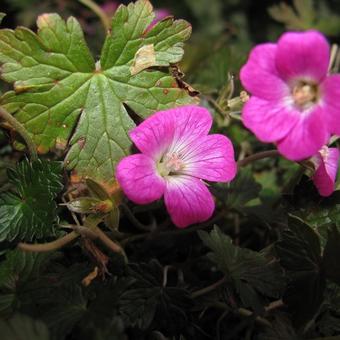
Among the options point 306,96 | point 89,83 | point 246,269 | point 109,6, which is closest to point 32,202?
point 89,83

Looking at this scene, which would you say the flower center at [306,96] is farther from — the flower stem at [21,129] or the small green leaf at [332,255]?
the flower stem at [21,129]

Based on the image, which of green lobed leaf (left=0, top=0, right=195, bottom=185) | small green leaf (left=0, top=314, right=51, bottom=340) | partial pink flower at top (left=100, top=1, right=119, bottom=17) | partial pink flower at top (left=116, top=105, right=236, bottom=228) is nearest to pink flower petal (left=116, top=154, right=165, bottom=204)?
partial pink flower at top (left=116, top=105, right=236, bottom=228)

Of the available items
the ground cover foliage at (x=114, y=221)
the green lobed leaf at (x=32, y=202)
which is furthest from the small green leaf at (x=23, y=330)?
the green lobed leaf at (x=32, y=202)

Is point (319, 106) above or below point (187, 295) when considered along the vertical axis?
above

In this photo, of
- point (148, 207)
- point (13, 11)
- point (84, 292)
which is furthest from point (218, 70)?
point (13, 11)

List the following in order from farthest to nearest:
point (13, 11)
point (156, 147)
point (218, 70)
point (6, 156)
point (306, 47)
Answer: point (13, 11)
point (218, 70)
point (6, 156)
point (156, 147)
point (306, 47)

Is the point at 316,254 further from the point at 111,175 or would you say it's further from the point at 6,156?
the point at 6,156
